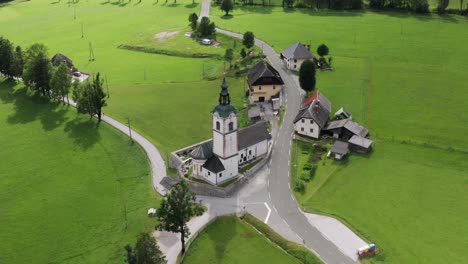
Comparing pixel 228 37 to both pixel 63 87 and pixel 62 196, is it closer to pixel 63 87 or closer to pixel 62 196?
pixel 63 87

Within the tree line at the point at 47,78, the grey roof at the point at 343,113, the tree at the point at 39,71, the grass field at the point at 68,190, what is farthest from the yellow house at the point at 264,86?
the tree at the point at 39,71

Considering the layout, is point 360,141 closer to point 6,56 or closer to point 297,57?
point 297,57

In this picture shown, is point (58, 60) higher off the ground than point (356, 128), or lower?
higher

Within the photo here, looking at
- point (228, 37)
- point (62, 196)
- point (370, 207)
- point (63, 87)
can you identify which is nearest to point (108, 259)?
point (62, 196)

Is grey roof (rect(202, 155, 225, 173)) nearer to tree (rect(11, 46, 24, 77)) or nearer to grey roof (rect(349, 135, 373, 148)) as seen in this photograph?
grey roof (rect(349, 135, 373, 148))

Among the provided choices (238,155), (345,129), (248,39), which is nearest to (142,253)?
(238,155)

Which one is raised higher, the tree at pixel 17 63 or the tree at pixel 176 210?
the tree at pixel 17 63

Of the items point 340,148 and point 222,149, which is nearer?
point 222,149

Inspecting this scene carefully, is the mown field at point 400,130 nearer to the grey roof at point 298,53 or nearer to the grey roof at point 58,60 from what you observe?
the grey roof at point 298,53

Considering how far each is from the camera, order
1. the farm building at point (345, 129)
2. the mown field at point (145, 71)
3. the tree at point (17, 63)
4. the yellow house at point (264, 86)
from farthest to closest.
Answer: the tree at point (17, 63)
the yellow house at point (264, 86)
the mown field at point (145, 71)
the farm building at point (345, 129)
